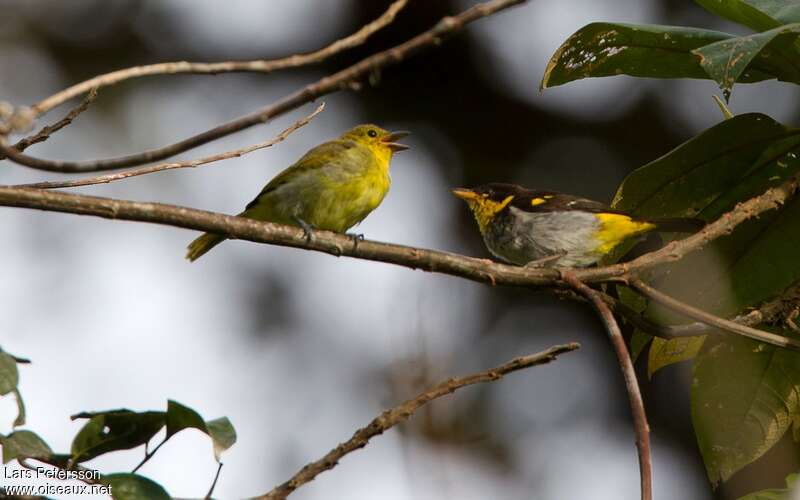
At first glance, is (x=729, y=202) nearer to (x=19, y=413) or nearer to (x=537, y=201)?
(x=537, y=201)

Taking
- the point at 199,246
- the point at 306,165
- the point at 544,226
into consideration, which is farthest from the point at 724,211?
the point at 199,246

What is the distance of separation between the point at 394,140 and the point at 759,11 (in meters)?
3.38

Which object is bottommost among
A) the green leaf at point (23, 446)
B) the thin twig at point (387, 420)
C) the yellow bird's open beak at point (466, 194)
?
the thin twig at point (387, 420)

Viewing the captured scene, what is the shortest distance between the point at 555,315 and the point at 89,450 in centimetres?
537

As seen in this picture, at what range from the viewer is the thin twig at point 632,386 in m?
1.84

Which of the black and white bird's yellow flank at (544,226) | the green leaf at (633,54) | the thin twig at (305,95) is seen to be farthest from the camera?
the black and white bird's yellow flank at (544,226)

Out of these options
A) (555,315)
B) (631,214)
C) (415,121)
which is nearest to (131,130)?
(415,121)

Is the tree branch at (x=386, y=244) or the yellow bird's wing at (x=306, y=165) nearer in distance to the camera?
the tree branch at (x=386, y=244)

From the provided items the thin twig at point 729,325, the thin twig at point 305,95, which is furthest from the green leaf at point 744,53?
the thin twig at point 305,95

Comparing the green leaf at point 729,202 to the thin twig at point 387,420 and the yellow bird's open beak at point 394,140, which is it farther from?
the yellow bird's open beak at point 394,140

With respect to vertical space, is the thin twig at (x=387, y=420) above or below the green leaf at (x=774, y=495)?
above

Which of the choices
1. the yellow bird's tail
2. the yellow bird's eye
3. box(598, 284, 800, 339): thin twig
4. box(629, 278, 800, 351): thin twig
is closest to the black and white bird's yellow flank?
the yellow bird's eye

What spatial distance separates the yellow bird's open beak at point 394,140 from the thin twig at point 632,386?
10.6 feet

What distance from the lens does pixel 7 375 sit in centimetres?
170
